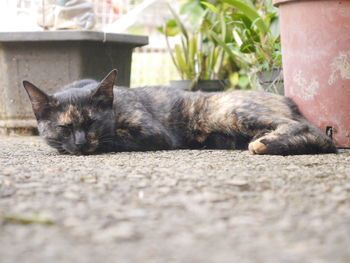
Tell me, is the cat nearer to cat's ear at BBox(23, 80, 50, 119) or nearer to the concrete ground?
cat's ear at BBox(23, 80, 50, 119)

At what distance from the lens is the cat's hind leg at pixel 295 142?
11.0 feet

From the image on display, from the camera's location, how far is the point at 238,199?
197 cm

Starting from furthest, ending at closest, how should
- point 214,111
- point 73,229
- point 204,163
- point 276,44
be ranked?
point 276,44, point 214,111, point 204,163, point 73,229

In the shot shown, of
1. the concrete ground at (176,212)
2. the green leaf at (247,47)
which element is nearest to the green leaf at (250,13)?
the green leaf at (247,47)

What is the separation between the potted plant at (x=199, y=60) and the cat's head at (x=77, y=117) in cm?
322

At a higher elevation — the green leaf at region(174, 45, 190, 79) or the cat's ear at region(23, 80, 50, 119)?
the green leaf at region(174, 45, 190, 79)

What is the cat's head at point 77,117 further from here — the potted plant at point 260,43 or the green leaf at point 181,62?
the green leaf at point 181,62

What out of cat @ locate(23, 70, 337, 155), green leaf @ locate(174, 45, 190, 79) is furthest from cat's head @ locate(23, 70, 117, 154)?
green leaf @ locate(174, 45, 190, 79)

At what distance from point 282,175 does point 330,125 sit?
147 centimetres

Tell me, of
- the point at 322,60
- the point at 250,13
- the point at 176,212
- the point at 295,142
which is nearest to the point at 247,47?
the point at 250,13

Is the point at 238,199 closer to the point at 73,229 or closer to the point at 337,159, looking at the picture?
the point at 73,229

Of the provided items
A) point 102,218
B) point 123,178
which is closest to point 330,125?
point 123,178

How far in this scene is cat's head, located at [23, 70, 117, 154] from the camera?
3.65 metres

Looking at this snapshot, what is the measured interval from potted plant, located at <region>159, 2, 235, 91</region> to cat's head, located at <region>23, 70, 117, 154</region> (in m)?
3.22
